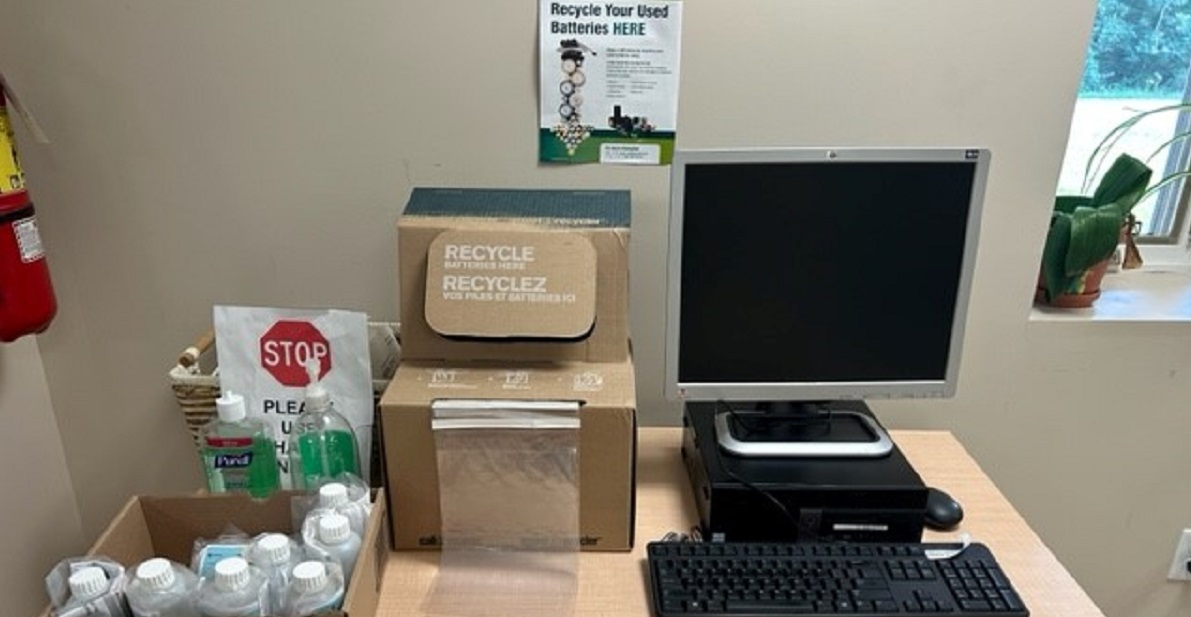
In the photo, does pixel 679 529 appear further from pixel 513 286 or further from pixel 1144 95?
pixel 1144 95

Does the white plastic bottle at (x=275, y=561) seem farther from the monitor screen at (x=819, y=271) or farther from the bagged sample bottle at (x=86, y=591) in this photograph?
the monitor screen at (x=819, y=271)

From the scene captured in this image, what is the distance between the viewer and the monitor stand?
121 cm

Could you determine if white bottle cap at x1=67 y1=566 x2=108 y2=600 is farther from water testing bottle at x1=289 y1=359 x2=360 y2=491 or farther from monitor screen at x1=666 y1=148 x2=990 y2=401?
monitor screen at x1=666 y1=148 x2=990 y2=401

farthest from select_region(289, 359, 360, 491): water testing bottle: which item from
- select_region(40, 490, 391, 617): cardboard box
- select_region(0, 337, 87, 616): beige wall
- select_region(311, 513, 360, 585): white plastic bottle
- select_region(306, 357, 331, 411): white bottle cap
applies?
select_region(0, 337, 87, 616): beige wall

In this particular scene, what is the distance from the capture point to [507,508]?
3.73ft

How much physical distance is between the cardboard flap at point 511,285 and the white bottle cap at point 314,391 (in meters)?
0.22

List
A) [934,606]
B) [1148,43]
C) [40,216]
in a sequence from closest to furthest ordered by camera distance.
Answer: [934,606] → [40,216] → [1148,43]

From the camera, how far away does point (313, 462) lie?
1.22m

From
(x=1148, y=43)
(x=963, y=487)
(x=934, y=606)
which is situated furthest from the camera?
(x=1148, y=43)

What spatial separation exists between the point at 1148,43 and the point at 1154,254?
44 centimetres

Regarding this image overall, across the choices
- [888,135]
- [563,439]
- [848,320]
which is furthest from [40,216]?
[888,135]

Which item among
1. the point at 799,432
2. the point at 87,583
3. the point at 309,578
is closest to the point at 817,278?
the point at 799,432

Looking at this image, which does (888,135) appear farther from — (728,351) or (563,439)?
(563,439)

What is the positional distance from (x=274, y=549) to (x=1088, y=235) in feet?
4.76
